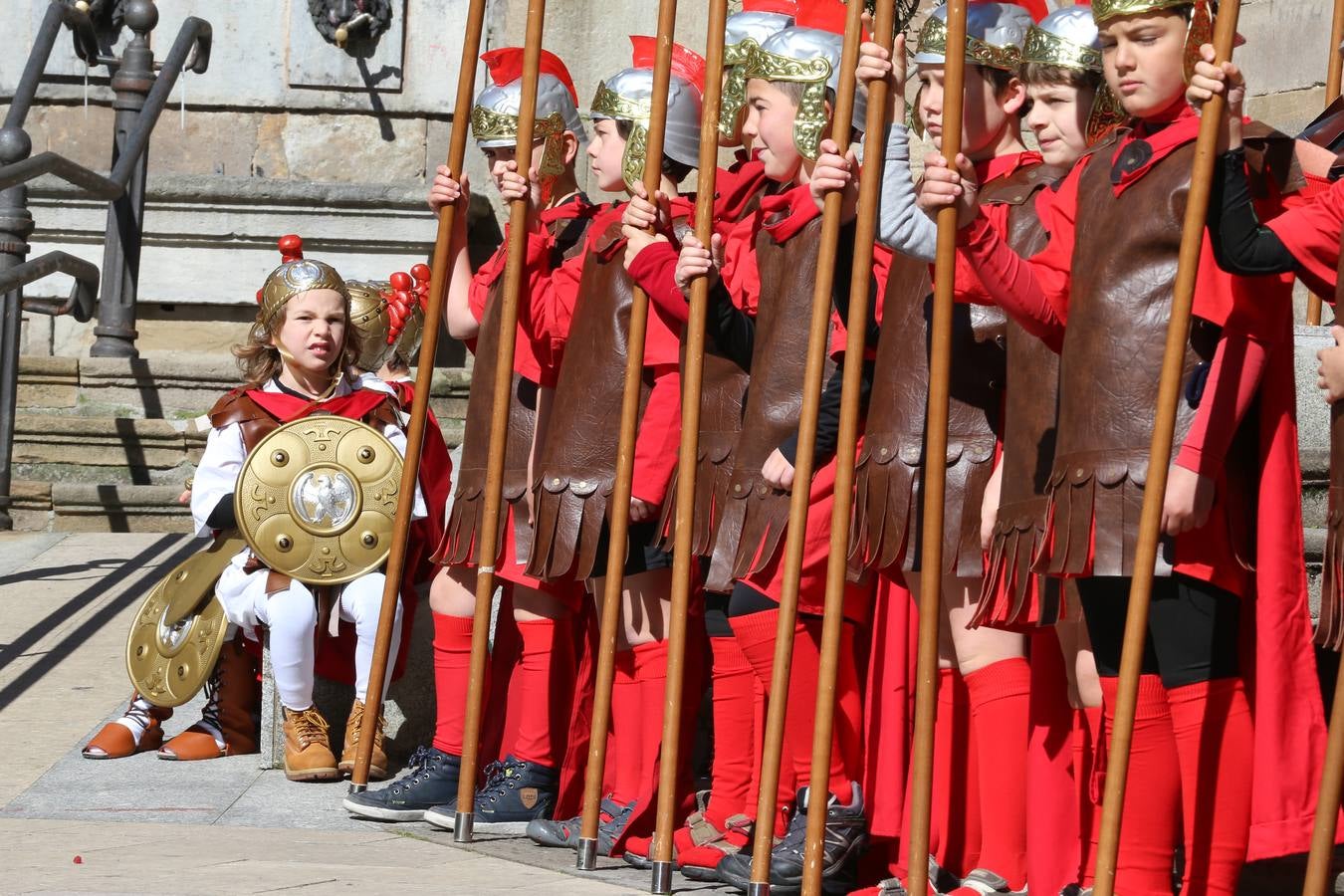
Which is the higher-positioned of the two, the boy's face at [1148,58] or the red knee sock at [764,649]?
the boy's face at [1148,58]

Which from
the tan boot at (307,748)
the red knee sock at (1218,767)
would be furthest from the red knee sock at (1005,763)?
the tan boot at (307,748)

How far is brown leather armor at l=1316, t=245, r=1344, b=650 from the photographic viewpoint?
3.23 m

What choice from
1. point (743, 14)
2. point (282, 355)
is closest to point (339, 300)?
point (282, 355)

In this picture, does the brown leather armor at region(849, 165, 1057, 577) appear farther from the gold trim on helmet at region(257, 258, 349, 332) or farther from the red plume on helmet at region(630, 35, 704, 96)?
the gold trim on helmet at region(257, 258, 349, 332)

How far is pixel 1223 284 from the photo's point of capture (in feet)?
11.2

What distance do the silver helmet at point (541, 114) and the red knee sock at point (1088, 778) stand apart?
84.6 inches

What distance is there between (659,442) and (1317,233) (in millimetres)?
1707

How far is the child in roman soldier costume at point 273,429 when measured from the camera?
5.27 metres

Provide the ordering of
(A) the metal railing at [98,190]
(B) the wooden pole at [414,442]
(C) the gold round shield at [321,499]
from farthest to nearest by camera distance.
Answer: (A) the metal railing at [98,190], (C) the gold round shield at [321,499], (B) the wooden pole at [414,442]

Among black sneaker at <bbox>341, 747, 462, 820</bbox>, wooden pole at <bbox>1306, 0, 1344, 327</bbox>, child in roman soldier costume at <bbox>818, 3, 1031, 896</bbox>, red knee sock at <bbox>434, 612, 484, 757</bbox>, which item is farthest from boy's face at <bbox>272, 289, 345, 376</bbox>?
wooden pole at <bbox>1306, 0, 1344, 327</bbox>

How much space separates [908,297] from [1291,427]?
0.83 meters

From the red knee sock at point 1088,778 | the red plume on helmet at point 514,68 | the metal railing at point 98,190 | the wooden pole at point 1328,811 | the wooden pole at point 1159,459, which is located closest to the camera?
the wooden pole at point 1328,811

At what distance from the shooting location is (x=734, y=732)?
4410 millimetres

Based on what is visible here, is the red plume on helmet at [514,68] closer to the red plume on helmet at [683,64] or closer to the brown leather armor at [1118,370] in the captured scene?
the red plume on helmet at [683,64]
